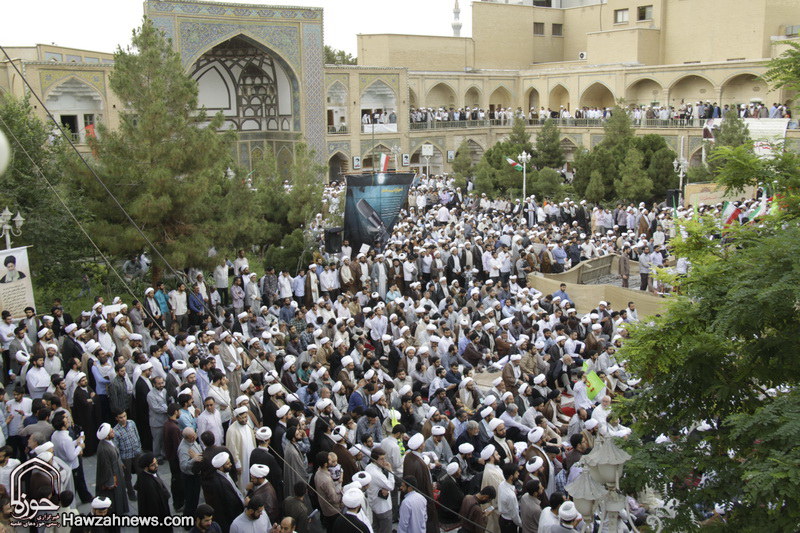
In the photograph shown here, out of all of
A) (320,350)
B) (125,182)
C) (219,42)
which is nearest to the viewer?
(320,350)

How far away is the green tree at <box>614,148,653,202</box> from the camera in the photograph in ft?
76.0

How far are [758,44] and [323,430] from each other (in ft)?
100

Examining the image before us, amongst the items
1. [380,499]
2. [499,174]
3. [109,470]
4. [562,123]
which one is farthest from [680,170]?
[109,470]

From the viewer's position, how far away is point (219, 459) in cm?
614

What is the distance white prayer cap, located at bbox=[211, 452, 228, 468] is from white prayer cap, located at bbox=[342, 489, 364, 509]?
3.31 ft

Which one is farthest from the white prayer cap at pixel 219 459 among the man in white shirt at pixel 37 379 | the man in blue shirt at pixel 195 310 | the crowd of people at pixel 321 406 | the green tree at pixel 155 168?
the green tree at pixel 155 168

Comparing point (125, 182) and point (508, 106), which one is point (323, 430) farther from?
point (508, 106)

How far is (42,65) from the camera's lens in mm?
24750

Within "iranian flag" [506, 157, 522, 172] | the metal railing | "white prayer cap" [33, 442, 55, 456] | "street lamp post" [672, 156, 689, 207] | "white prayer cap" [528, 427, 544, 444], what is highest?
the metal railing

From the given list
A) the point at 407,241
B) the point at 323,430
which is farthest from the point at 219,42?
the point at 323,430

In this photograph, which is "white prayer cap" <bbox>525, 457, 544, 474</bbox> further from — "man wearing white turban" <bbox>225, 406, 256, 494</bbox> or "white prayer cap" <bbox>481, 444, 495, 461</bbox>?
"man wearing white turban" <bbox>225, 406, 256, 494</bbox>

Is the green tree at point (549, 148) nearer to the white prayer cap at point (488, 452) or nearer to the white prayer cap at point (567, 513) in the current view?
the white prayer cap at point (488, 452)

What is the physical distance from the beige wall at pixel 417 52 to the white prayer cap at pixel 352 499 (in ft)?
111

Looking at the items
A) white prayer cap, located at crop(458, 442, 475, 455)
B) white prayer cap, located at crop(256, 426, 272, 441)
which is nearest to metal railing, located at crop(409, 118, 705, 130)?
white prayer cap, located at crop(458, 442, 475, 455)
